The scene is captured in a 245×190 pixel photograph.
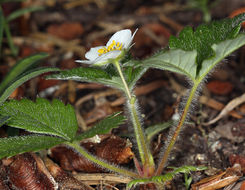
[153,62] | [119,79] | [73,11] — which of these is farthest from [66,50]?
[153,62]

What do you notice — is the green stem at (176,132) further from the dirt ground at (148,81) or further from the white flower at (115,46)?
the white flower at (115,46)

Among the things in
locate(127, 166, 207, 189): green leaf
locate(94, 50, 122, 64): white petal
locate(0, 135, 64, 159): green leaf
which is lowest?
locate(127, 166, 207, 189): green leaf

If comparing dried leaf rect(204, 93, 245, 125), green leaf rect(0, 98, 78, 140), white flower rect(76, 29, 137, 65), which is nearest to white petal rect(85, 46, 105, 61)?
white flower rect(76, 29, 137, 65)

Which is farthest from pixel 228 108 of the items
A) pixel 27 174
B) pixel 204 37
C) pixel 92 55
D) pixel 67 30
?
pixel 67 30

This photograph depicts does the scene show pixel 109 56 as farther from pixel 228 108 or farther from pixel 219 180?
pixel 228 108

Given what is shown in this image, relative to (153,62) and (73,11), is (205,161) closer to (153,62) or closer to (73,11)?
(153,62)

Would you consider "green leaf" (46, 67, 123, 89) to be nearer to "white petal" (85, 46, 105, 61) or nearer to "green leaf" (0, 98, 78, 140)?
"white petal" (85, 46, 105, 61)

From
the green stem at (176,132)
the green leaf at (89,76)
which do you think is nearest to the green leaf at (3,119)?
the green leaf at (89,76)
